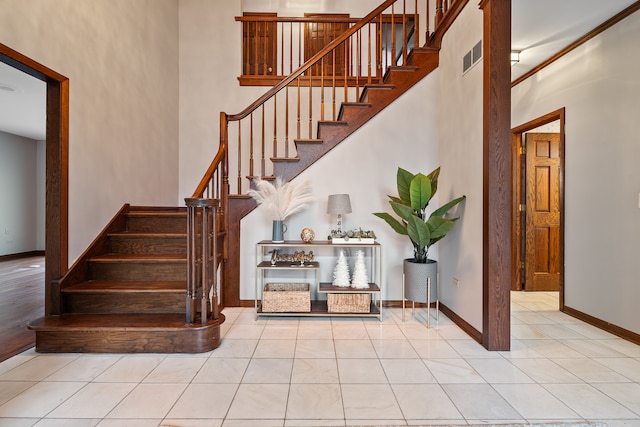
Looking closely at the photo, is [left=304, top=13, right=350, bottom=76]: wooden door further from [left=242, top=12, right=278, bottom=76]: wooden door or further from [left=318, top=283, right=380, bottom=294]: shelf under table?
[left=318, top=283, right=380, bottom=294]: shelf under table

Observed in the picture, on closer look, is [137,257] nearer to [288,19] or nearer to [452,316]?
[452,316]

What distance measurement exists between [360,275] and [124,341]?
2200 mm

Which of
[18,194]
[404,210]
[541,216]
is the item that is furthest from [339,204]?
[18,194]

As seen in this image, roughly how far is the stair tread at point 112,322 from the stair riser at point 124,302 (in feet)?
0.19

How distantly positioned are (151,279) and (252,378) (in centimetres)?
171

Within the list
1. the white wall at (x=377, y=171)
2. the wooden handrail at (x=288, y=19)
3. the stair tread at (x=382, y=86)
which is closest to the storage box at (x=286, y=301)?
the white wall at (x=377, y=171)

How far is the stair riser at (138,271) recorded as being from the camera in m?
3.30

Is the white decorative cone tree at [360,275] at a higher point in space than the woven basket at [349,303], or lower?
higher

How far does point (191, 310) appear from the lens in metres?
2.72

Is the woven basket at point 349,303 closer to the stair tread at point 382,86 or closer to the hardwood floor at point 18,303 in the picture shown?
the stair tread at point 382,86

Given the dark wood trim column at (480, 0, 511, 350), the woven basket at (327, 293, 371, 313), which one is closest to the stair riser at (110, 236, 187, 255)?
the woven basket at (327, 293, 371, 313)

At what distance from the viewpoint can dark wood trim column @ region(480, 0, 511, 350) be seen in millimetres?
2684

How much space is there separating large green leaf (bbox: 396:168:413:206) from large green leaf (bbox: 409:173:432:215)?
0.10 meters

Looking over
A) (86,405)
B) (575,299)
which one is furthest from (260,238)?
(575,299)
